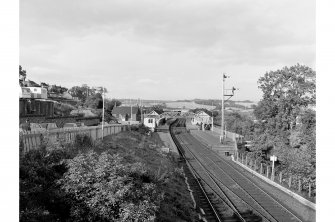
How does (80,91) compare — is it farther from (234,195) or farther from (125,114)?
(234,195)

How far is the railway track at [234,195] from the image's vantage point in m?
13.9

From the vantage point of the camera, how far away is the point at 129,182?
854 cm

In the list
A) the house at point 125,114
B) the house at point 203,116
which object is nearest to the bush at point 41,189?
the house at point 125,114

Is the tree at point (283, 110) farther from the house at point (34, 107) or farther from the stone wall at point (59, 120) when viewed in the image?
the house at point (34, 107)

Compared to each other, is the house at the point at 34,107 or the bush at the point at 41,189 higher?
the house at the point at 34,107

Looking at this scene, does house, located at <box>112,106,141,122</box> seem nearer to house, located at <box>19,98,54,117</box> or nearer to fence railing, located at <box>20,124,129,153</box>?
house, located at <box>19,98,54,117</box>

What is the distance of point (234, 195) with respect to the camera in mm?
16891

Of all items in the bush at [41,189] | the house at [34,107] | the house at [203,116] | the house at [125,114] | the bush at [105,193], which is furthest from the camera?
the house at [203,116]

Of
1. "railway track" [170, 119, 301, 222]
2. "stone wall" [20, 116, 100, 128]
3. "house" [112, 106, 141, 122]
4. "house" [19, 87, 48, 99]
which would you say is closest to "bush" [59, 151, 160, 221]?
"railway track" [170, 119, 301, 222]

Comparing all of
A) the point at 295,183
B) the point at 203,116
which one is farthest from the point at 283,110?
the point at 203,116
